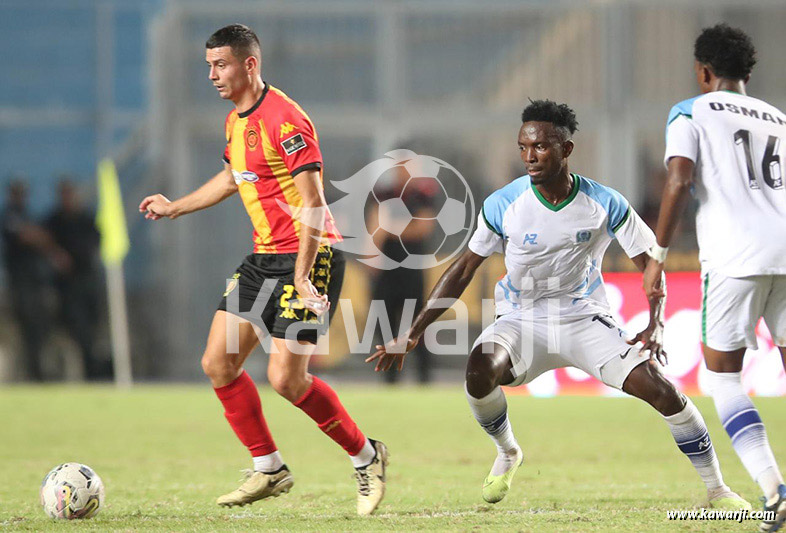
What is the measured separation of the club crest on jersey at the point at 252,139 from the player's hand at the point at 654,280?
2049 mm

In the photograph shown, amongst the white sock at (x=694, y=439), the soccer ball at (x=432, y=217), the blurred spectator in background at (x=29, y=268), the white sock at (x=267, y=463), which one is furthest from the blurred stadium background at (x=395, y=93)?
the white sock at (x=694, y=439)

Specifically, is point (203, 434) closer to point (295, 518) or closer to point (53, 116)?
point (295, 518)

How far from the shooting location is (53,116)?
18.2 m

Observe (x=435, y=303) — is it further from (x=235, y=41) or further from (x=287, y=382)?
(x=235, y=41)

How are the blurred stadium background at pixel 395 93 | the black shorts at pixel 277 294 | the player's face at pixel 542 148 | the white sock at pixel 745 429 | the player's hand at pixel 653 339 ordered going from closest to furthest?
the white sock at pixel 745 429, the player's hand at pixel 653 339, the player's face at pixel 542 148, the black shorts at pixel 277 294, the blurred stadium background at pixel 395 93

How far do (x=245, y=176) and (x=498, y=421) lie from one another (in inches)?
70.0

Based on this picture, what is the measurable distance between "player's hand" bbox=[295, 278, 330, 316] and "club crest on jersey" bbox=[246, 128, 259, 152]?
74 centimetres

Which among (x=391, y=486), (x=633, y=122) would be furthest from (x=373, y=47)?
(x=391, y=486)

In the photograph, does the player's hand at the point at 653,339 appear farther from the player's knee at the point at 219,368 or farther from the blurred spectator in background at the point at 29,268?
the blurred spectator in background at the point at 29,268

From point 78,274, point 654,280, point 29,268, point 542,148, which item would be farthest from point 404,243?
point 654,280

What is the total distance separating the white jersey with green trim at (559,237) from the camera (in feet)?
20.2

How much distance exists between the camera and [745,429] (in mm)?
5359

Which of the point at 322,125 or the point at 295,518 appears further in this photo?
the point at 322,125

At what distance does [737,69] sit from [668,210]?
29.5 inches
